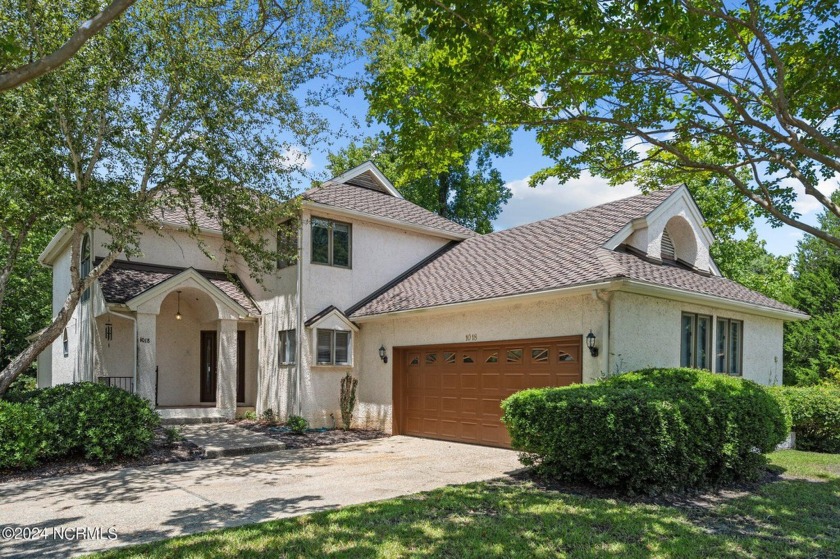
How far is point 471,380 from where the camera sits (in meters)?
13.5

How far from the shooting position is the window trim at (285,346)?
15.4 meters

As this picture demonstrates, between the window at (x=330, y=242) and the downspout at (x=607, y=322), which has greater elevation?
the window at (x=330, y=242)

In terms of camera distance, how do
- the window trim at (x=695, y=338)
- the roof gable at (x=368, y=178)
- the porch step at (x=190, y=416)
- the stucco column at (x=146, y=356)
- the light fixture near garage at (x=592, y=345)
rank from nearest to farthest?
the light fixture near garage at (x=592, y=345)
the window trim at (x=695, y=338)
the stucco column at (x=146, y=356)
the porch step at (x=190, y=416)
the roof gable at (x=368, y=178)

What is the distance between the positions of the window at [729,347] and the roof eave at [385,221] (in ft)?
26.5

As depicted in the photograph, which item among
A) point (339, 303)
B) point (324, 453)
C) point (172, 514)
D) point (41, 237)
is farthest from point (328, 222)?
point (41, 237)

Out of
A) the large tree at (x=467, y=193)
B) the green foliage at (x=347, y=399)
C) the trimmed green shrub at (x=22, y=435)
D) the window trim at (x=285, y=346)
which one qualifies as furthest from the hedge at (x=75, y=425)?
the large tree at (x=467, y=193)

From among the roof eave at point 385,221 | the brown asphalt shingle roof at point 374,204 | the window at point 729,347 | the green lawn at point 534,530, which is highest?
the brown asphalt shingle roof at point 374,204

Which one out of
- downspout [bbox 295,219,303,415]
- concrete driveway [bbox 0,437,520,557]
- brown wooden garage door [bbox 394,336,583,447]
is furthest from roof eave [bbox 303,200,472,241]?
concrete driveway [bbox 0,437,520,557]

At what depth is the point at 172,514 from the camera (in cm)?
717

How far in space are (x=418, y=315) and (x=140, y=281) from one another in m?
7.60

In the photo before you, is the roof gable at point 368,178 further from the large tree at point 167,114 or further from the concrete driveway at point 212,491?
the concrete driveway at point 212,491

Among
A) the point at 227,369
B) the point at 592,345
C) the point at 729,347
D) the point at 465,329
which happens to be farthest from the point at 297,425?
the point at 729,347

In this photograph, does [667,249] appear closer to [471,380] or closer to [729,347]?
[729,347]

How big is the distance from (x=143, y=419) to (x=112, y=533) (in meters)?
5.14
